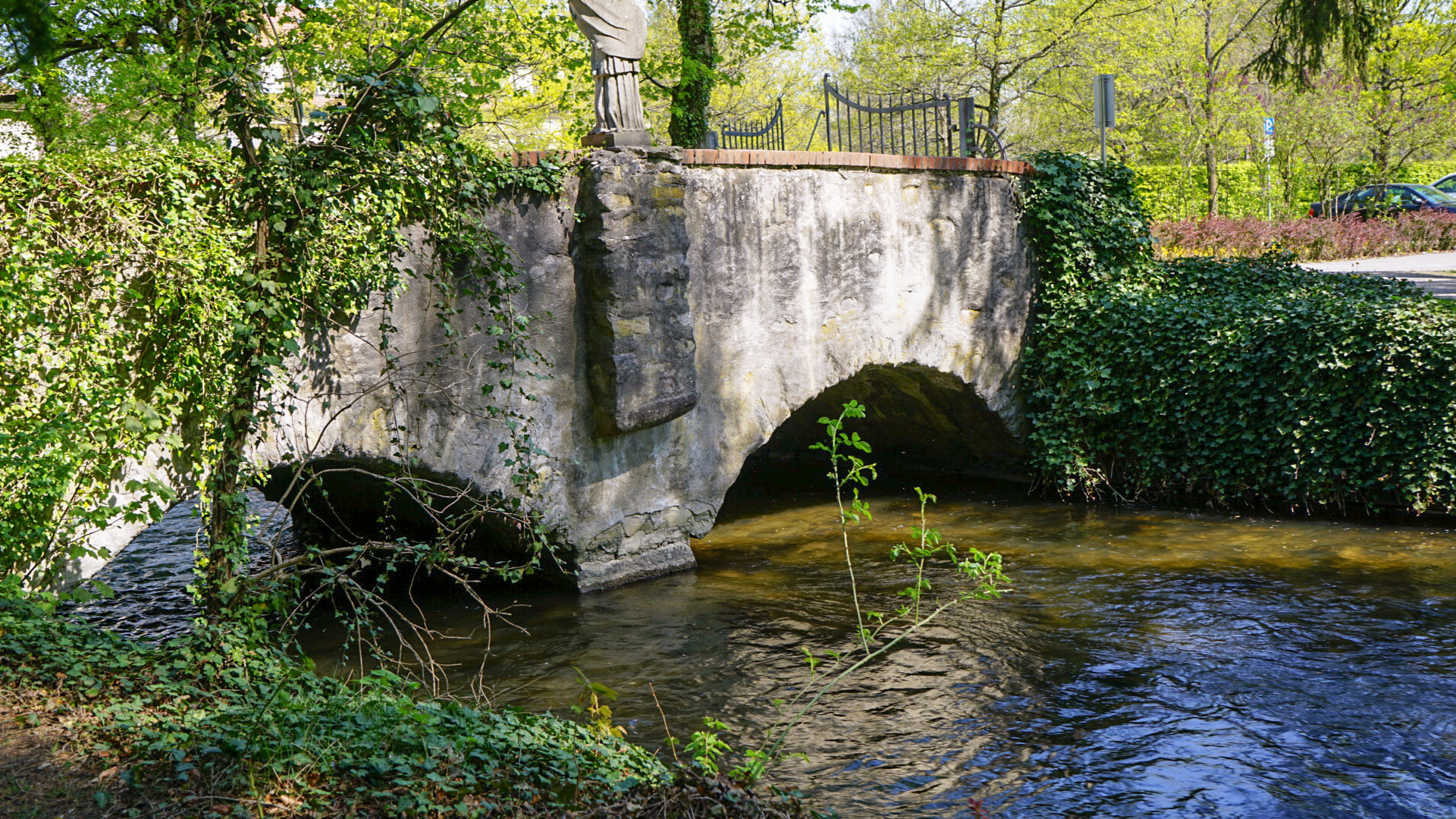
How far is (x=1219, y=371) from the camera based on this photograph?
9.02 metres

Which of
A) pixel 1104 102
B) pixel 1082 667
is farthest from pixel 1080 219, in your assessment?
pixel 1082 667

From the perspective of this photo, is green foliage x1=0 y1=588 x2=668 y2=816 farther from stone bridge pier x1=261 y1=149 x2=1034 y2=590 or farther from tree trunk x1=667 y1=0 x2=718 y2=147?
tree trunk x1=667 y1=0 x2=718 y2=147

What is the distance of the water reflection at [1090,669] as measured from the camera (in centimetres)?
466

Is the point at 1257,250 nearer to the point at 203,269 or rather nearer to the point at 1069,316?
the point at 1069,316

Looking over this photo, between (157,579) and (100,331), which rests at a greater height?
(100,331)

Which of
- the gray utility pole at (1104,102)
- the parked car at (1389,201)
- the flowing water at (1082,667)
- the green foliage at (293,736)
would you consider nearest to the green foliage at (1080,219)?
the gray utility pole at (1104,102)

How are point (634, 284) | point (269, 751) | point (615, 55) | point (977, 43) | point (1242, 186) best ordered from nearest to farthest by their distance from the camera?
point (269, 751), point (615, 55), point (634, 284), point (977, 43), point (1242, 186)

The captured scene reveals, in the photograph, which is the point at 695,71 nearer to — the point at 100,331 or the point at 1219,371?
the point at 1219,371

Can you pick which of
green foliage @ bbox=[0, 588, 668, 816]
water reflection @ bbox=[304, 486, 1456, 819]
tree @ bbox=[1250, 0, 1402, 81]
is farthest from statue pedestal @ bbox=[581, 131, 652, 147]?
tree @ bbox=[1250, 0, 1402, 81]

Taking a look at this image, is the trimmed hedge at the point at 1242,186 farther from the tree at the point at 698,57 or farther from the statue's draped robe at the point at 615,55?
the statue's draped robe at the point at 615,55

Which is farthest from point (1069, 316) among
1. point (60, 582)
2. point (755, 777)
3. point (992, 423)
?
point (60, 582)

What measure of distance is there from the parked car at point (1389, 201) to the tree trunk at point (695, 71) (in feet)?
→ 43.5

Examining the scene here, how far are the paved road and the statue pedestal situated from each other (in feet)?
30.5

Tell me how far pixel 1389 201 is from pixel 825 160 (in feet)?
53.3
